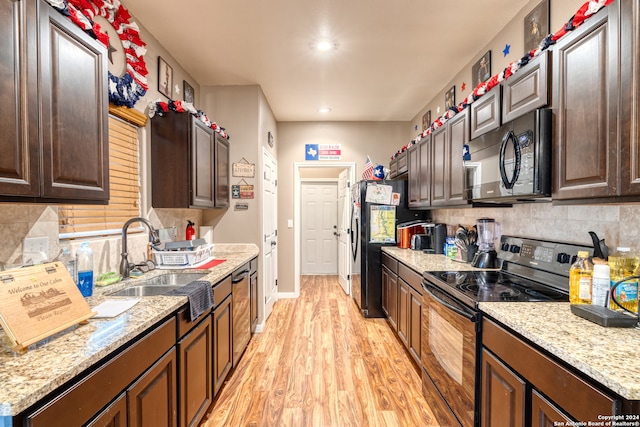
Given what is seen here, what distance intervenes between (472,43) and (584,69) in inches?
60.7

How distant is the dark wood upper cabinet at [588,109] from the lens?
117cm

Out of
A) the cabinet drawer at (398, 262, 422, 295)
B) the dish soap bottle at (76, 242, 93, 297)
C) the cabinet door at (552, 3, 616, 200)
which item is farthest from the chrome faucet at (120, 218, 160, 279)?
the cabinet door at (552, 3, 616, 200)

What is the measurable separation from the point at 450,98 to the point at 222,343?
3192mm

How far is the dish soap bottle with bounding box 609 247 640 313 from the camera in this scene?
47.8 inches

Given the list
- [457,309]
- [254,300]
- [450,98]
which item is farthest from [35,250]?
[450,98]

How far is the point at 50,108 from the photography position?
117cm

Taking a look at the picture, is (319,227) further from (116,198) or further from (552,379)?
(552,379)

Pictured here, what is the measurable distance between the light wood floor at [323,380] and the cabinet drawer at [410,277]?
0.71 m

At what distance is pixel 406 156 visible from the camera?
12.6ft

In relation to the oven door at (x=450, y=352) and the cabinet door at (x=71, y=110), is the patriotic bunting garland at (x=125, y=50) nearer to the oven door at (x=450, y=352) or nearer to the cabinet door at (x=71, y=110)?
the cabinet door at (x=71, y=110)

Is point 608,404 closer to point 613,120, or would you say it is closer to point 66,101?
point 613,120

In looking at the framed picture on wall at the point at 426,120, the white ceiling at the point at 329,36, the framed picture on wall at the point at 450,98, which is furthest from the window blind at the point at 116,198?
the framed picture on wall at the point at 426,120

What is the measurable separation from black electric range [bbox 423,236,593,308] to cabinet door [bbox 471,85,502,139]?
79cm

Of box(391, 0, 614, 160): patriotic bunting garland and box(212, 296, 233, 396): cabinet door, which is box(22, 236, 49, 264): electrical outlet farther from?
box(391, 0, 614, 160): patriotic bunting garland
